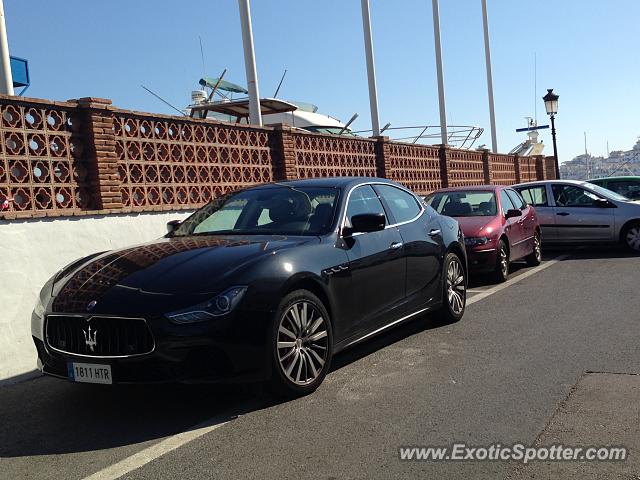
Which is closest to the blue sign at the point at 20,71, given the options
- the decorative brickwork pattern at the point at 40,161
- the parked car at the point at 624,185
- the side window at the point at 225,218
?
the decorative brickwork pattern at the point at 40,161

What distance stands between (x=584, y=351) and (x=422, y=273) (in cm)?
158

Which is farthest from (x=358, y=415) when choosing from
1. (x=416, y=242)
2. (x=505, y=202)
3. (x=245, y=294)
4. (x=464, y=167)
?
(x=464, y=167)

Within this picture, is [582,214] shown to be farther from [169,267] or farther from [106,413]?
[106,413]

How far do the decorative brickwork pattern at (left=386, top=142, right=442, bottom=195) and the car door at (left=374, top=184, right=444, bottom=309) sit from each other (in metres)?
9.06

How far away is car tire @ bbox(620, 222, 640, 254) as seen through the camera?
40.8ft

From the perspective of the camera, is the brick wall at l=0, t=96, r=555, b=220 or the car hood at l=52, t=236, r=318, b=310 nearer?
the car hood at l=52, t=236, r=318, b=310

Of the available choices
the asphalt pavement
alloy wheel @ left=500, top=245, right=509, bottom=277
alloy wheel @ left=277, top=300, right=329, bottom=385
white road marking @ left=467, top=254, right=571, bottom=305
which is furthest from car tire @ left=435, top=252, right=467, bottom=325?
alloy wheel @ left=500, top=245, right=509, bottom=277

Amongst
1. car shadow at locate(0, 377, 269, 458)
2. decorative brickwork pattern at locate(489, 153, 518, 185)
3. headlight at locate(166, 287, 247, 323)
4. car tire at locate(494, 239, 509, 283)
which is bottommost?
car shadow at locate(0, 377, 269, 458)

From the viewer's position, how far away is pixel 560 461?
3445mm

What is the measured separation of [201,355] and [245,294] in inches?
18.4

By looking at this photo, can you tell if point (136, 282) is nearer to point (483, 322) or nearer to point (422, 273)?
point (422, 273)

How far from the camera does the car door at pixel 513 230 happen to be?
10.3 m

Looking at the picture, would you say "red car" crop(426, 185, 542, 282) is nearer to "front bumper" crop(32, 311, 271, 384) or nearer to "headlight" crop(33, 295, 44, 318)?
"front bumper" crop(32, 311, 271, 384)

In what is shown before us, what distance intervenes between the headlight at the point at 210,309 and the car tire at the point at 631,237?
10387 mm
